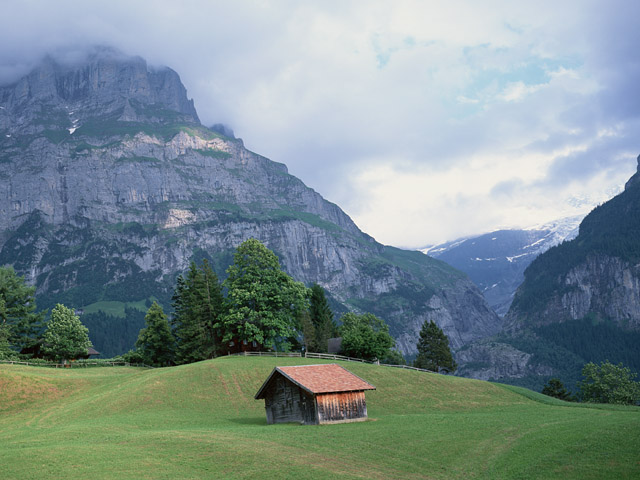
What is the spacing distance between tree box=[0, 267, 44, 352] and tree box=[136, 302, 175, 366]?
19.2 metres

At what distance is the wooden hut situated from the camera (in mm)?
44219

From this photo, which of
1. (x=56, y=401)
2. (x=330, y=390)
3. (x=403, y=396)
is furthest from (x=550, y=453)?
(x=56, y=401)

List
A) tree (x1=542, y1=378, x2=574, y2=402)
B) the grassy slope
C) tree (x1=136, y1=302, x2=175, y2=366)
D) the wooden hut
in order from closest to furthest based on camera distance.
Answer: the grassy slope < the wooden hut < tree (x1=136, y1=302, x2=175, y2=366) < tree (x1=542, y1=378, x2=574, y2=402)

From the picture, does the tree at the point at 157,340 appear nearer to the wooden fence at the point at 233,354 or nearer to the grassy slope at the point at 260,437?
the wooden fence at the point at 233,354

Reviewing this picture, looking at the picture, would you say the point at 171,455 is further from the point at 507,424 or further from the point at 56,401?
the point at 56,401

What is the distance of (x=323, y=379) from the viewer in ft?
153

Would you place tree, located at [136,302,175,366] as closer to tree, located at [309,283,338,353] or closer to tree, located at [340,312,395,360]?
tree, located at [309,283,338,353]

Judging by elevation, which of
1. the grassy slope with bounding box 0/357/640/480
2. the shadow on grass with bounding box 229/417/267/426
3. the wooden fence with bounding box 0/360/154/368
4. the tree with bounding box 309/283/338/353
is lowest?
the shadow on grass with bounding box 229/417/267/426

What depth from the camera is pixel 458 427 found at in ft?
126

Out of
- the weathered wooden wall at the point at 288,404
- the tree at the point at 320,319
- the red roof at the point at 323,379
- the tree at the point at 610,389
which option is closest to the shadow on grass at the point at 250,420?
the weathered wooden wall at the point at 288,404

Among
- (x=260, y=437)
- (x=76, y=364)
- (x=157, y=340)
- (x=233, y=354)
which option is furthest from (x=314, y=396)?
(x=76, y=364)

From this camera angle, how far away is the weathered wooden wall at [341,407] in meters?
44.0

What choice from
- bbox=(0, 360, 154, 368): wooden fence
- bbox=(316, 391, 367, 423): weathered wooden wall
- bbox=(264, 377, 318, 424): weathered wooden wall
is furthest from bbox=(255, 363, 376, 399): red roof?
bbox=(0, 360, 154, 368): wooden fence

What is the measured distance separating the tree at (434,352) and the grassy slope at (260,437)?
136 ft
